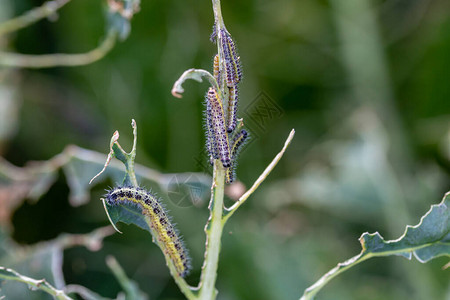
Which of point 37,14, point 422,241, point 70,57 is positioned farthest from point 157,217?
point 70,57

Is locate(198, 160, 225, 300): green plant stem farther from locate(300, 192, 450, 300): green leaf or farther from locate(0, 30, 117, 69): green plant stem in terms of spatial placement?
locate(0, 30, 117, 69): green plant stem

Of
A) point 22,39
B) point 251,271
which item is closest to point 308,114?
point 251,271

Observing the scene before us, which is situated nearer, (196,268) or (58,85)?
(196,268)

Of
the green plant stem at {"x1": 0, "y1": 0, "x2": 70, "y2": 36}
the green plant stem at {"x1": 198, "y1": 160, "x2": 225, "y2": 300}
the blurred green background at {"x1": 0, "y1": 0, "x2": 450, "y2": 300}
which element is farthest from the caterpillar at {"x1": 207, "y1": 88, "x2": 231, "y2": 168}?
the blurred green background at {"x1": 0, "y1": 0, "x2": 450, "y2": 300}

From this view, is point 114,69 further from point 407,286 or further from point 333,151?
point 407,286

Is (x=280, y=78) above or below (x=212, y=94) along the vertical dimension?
above

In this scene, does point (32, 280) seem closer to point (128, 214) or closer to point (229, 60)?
point (128, 214)
